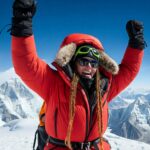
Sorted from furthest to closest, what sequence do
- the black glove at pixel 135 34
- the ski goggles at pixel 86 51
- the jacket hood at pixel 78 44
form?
1. the black glove at pixel 135 34
2. the ski goggles at pixel 86 51
3. the jacket hood at pixel 78 44

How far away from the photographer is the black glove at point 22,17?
3.47 metres

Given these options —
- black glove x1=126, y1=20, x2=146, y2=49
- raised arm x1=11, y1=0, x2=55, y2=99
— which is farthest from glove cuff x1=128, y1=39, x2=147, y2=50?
raised arm x1=11, y1=0, x2=55, y2=99

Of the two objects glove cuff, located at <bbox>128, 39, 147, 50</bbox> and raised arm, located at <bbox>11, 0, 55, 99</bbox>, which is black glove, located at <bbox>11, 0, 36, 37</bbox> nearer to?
raised arm, located at <bbox>11, 0, 55, 99</bbox>

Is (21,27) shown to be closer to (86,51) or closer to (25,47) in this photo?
(25,47)

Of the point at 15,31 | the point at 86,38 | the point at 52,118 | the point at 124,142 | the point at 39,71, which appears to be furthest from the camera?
the point at 124,142

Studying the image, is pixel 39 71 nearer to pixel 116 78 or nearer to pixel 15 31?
pixel 15 31

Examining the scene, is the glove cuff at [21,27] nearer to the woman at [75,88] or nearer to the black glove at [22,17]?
the black glove at [22,17]

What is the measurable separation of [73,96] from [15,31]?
1.21 meters

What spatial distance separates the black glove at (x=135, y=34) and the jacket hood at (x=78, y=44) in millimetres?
490

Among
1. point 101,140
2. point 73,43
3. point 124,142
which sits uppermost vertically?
point 73,43

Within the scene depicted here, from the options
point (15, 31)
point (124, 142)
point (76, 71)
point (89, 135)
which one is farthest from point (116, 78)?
point (124, 142)

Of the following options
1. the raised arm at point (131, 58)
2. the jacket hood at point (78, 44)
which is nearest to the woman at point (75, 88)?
the jacket hood at point (78, 44)

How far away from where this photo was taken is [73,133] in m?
4.22

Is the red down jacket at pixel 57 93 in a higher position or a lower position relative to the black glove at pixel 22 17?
lower
